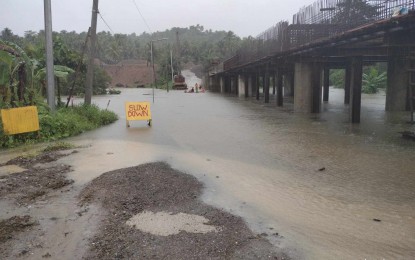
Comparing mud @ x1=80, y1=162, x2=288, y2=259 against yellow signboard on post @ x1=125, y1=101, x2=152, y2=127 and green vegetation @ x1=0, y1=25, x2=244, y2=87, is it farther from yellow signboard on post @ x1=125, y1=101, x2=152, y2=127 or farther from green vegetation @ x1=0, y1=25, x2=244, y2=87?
green vegetation @ x1=0, y1=25, x2=244, y2=87

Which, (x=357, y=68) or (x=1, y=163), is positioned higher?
(x=357, y=68)

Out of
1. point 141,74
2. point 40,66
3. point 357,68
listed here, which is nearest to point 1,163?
point 40,66

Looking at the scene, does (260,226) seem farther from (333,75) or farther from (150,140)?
(333,75)

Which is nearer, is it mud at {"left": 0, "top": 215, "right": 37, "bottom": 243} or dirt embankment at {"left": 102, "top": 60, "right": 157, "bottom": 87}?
mud at {"left": 0, "top": 215, "right": 37, "bottom": 243}

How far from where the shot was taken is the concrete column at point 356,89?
16906 millimetres

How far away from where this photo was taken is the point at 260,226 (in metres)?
5.60

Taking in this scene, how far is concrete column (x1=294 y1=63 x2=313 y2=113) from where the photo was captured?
22.1m

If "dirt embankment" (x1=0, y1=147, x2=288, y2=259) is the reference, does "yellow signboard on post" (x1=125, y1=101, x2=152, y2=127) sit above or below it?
above

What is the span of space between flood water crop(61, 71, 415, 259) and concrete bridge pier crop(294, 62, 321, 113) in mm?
5208

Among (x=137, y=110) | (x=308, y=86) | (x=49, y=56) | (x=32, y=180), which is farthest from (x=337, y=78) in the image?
(x=32, y=180)

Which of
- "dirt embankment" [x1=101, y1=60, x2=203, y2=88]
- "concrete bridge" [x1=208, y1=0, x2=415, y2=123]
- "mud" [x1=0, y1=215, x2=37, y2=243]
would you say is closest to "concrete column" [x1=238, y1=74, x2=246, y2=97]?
"concrete bridge" [x1=208, y1=0, x2=415, y2=123]

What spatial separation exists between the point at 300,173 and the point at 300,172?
0.09 metres

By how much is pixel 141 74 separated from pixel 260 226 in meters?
105

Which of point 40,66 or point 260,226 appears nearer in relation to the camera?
point 260,226
